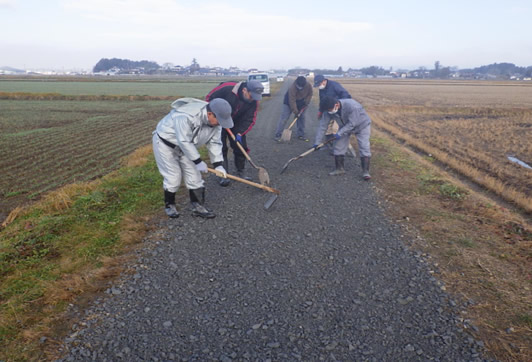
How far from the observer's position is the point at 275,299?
3.24 metres

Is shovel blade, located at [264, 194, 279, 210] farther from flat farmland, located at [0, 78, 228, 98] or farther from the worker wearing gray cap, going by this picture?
flat farmland, located at [0, 78, 228, 98]

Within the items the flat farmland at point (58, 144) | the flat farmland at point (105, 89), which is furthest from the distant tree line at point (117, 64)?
the flat farmland at point (58, 144)

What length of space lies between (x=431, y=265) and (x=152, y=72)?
150m

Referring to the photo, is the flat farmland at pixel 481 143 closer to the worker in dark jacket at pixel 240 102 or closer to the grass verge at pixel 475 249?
the grass verge at pixel 475 249

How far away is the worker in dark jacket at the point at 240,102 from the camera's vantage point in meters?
6.11

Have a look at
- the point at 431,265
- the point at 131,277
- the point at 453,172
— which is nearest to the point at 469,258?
the point at 431,265

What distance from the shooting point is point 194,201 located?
16.8ft

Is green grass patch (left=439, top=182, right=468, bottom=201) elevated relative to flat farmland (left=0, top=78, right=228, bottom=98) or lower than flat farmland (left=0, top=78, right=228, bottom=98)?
lower

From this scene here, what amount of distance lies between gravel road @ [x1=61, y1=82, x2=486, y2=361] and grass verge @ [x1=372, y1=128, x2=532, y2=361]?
20 cm

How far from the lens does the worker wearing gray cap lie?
4422 millimetres

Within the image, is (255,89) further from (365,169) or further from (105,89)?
(105,89)

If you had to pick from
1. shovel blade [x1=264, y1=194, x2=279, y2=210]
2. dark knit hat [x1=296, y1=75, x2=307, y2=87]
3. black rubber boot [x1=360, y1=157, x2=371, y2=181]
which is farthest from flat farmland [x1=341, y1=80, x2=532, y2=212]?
shovel blade [x1=264, y1=194, x2=279, y2=210]

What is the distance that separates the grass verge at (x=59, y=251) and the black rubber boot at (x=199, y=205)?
77 cm

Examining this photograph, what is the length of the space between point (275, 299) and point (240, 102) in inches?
165
